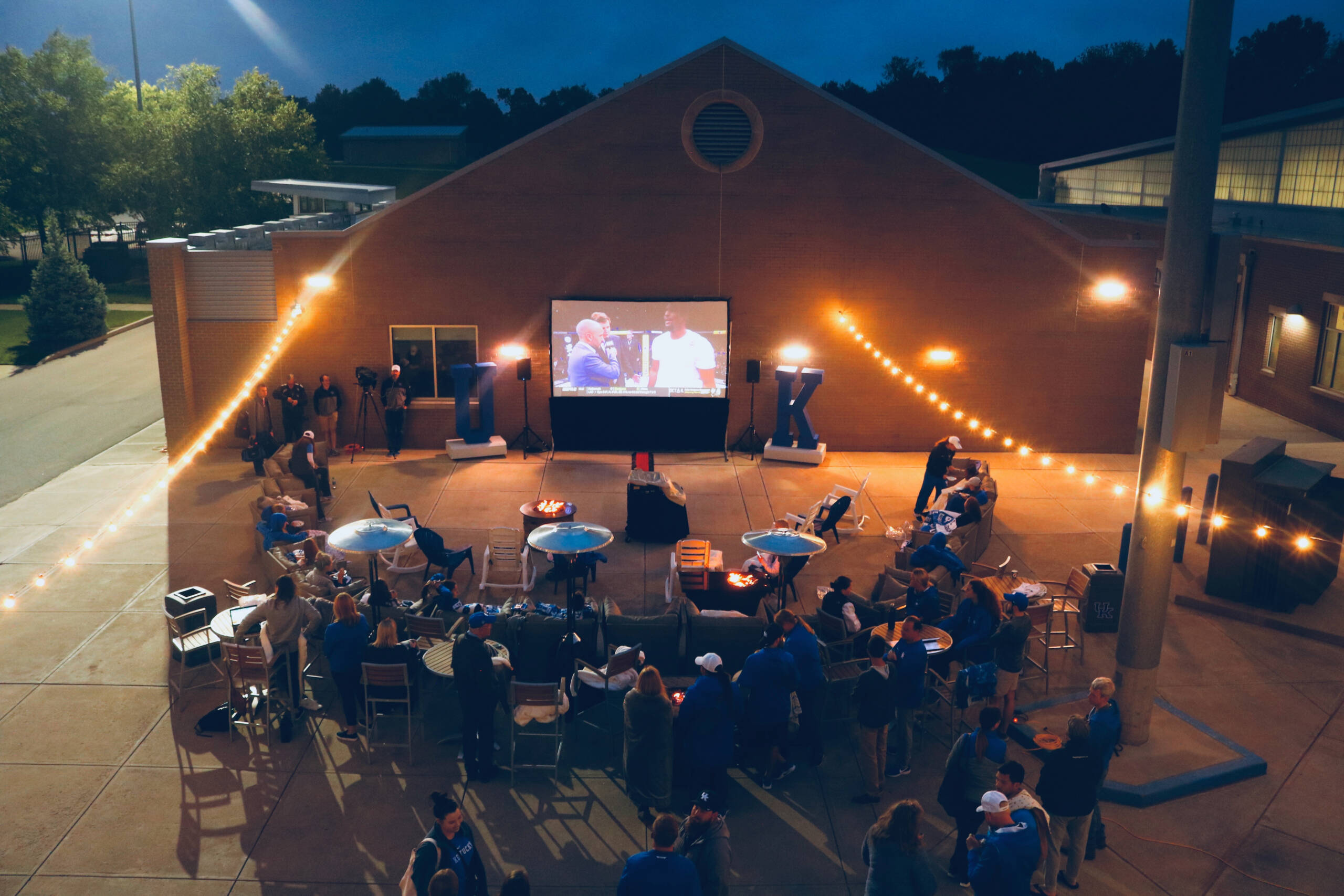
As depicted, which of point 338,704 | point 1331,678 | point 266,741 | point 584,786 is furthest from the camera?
point 1331,678

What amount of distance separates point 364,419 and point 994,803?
16.2 meters

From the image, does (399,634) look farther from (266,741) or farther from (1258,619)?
(1258,619)

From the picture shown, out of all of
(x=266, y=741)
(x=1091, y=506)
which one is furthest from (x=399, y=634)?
(x=1091, y=506)

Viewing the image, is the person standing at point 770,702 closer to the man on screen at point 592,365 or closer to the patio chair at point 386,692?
the patio chair at point 386,692

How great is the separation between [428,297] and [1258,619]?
Result: 14.6 metres

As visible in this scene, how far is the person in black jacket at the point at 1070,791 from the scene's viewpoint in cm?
764

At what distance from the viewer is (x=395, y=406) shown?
19.7 metres

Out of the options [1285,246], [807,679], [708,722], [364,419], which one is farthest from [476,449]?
[1285,246]

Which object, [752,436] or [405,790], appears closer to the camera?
[405,790]

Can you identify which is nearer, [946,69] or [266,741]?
[266,741]

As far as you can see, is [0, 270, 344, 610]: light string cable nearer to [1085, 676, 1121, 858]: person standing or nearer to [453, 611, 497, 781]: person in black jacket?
[453, 611, 497, 781]: person in black jacket

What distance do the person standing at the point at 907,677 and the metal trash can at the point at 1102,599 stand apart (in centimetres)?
404

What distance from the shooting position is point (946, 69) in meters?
75.9

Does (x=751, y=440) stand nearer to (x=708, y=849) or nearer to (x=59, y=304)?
(x=708, y=849)
